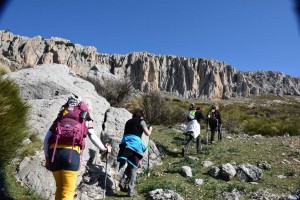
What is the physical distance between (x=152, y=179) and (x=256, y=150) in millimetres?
4785

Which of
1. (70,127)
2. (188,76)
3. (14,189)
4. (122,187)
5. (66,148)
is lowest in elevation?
(122,187)

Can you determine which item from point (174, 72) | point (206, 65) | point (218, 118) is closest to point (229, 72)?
point (206, 65)

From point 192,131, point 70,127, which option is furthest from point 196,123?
point 70,127

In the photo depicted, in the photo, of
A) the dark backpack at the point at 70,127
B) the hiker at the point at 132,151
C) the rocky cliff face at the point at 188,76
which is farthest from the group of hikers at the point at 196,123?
the rocky cliff face at the point at 188,76

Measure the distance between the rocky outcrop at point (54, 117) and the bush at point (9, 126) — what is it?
54cm

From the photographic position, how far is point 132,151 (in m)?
7.88

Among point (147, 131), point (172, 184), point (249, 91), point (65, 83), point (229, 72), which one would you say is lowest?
point (172, 184)

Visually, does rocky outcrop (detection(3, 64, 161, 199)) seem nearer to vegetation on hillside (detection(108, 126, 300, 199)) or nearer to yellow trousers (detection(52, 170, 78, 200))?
vegetation on hillside (detection(108, 126, 300, 199))

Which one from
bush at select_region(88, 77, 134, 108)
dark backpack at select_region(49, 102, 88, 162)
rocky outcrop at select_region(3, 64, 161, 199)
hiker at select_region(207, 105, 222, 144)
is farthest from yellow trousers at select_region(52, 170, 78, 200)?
bush at select_region(88, 77, 134, 108)

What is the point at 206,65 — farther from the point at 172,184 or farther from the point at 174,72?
the point at 172,184

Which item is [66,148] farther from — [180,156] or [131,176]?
[180,156]

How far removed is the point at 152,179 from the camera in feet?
29.9

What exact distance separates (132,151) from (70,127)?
11.5 feet

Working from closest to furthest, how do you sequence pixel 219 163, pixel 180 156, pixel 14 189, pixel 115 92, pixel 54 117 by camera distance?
pixel 14 189, pixel 54 117, pixel 219 163, pixel 180 156, pixel 115 92
